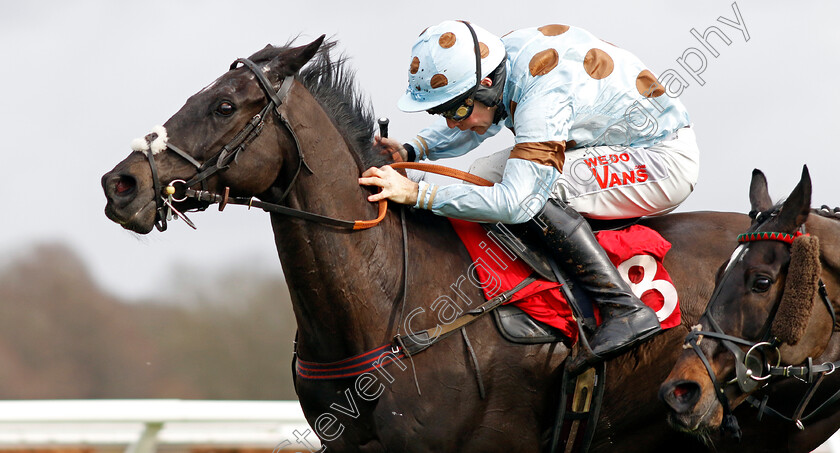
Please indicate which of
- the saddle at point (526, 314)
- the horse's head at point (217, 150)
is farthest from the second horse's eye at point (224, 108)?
the saddle at point (526, 314)

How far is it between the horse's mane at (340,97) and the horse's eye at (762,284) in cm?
169

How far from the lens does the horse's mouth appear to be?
11.8ft

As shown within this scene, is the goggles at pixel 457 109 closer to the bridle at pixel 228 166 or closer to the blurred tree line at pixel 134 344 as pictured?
the bridle at pixel 228 166

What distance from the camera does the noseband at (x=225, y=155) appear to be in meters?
3.69

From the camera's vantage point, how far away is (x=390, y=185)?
13.4 feet

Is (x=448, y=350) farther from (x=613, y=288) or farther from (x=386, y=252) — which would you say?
(x=613, y=288)

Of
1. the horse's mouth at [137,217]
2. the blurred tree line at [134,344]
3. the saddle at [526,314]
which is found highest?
the horse's mouth at [137,217]

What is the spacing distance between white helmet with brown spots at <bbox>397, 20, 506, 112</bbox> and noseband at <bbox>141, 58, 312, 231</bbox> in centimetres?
61

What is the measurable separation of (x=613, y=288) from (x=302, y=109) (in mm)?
1530

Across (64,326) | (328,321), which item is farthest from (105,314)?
(328,321)

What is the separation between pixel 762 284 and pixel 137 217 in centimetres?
243

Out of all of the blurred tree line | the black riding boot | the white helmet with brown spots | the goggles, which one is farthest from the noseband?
the blurred tree line

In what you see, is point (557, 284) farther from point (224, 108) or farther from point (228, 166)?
point (224, 108)

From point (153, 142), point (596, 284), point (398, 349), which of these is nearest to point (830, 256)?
point (596, 284)
